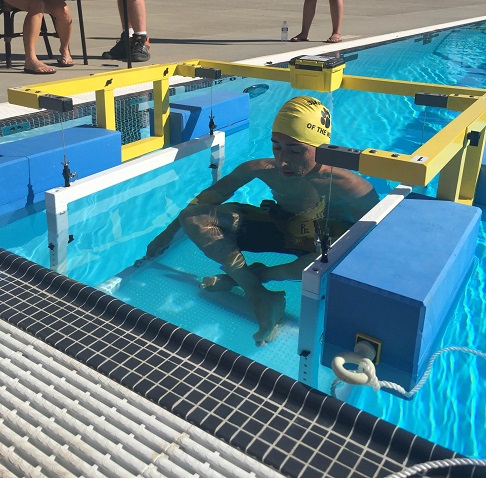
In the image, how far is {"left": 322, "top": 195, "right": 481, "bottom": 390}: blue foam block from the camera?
6.80 ft

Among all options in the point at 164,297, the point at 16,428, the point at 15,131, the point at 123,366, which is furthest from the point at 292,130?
the point at 15,131

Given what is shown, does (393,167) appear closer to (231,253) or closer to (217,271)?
(231,253)

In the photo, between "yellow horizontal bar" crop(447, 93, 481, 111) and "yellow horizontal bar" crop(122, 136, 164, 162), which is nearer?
"yellow horizontal bar" crop(447, 93, 481, 111)

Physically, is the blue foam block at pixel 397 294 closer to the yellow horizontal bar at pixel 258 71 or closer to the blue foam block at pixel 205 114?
the yellow horizontal bar at pixel 258 71

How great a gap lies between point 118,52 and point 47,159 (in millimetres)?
3707

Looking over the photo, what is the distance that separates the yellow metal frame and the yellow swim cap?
627 mm

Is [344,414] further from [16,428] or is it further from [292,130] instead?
[292,130]

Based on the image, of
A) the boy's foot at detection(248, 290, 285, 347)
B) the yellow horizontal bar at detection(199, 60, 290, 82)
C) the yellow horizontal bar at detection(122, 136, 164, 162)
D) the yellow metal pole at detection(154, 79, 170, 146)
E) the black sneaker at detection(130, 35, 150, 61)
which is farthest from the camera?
the black sneaker at detection(130, 35, 150, 61)

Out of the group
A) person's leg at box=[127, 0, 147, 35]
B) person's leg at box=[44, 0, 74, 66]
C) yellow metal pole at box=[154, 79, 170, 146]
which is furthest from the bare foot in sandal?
yellow metal pole at box=[154, 79, 170, 146]

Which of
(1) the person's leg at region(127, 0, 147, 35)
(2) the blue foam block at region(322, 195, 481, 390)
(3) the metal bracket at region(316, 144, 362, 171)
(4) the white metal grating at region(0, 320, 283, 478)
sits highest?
(1) the person's leg at region(127, 0, 147, 35)

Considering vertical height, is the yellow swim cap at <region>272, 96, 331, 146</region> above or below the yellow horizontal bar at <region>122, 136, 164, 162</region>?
above

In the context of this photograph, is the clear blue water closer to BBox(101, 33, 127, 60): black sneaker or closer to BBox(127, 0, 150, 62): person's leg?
BBox(127, 0, 150, 62): person's leg

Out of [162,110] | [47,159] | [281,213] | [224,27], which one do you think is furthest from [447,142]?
[224,27]

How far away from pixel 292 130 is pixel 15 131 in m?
2.56
